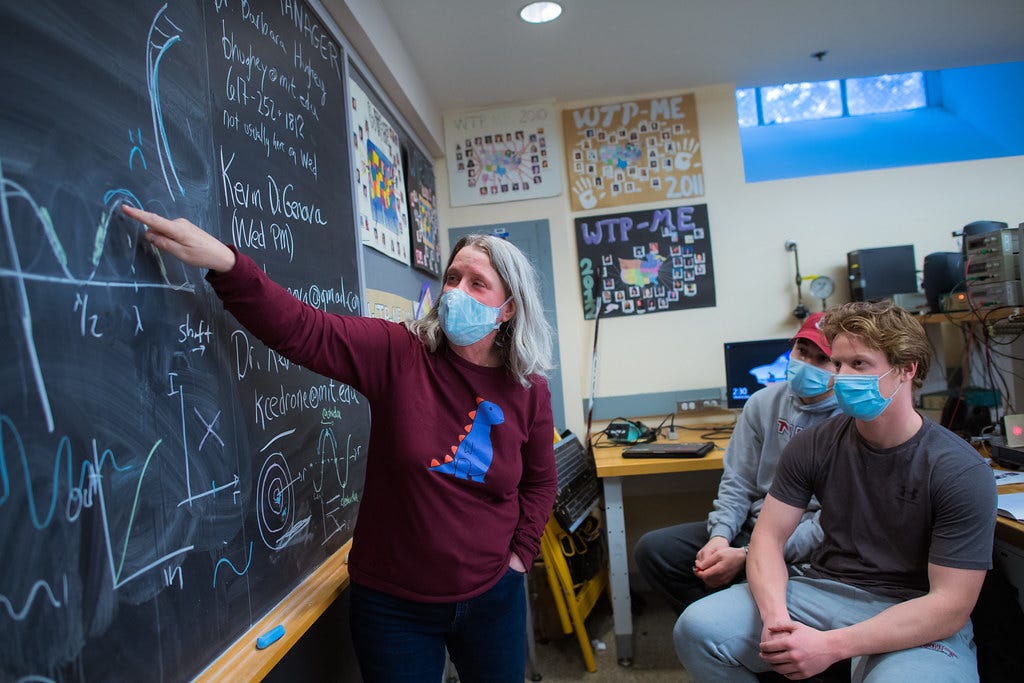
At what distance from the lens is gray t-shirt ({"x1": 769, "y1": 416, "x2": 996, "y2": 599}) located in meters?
1.25

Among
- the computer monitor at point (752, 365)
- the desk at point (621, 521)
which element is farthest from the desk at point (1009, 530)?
the computer monitor at point (752, 365)

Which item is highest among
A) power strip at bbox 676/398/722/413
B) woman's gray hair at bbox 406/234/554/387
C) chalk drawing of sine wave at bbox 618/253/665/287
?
chalk drawing of sine wave at bbox 618/253/665/287

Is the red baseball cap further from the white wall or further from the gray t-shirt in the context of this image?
the white wall

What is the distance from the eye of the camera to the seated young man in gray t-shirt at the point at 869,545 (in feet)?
4.06

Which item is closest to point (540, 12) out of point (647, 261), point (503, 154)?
point (503, 154)

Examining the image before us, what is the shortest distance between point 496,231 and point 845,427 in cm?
213

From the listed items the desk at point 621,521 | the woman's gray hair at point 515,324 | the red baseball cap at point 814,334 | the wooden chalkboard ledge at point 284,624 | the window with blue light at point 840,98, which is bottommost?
the desk at point 621,521

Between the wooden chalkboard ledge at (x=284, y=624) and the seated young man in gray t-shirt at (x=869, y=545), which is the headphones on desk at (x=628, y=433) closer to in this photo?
the seated young man in gray t-shirt at (x=869, y=545)

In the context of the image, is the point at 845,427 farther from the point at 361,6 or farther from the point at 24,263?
the point at 361,6

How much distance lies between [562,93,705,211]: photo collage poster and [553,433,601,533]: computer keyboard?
1445mm

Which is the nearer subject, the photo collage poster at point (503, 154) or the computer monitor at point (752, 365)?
the computer monitor at point (752, 365)

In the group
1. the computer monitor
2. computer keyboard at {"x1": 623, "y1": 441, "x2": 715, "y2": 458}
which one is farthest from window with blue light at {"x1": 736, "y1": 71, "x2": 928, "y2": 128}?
computer keyboard at {"x1": 623, "y1": 441, "x2": 715, "y2": 458}

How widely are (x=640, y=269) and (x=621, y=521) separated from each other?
1457 millimetres

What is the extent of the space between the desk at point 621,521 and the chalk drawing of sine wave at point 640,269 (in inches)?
45.9
